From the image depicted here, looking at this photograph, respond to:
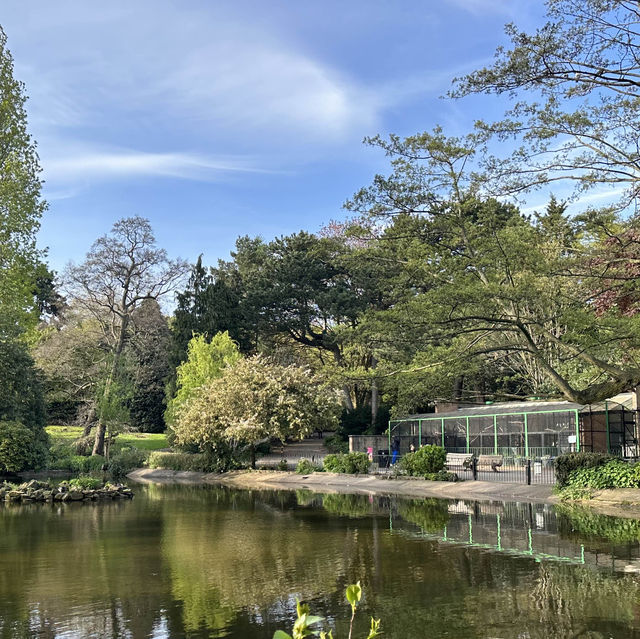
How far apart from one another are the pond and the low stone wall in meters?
6.04

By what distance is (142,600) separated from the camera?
9648 millimetres

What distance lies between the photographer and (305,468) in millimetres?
34406

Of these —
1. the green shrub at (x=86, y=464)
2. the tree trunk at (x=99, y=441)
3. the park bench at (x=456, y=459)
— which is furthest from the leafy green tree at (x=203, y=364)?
the park bench at (x=456, y=459)

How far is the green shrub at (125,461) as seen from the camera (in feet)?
138

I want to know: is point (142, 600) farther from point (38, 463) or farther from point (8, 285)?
point (38, 463)

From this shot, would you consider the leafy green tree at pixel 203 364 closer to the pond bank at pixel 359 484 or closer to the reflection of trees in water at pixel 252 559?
the pond bank at pixel 359 484

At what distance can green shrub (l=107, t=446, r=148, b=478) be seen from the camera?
138ft

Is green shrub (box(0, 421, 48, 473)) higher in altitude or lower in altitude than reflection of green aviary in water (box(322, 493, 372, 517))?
higher

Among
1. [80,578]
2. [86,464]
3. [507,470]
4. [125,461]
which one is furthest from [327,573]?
[125,461]

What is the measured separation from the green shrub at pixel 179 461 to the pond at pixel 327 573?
1889cm

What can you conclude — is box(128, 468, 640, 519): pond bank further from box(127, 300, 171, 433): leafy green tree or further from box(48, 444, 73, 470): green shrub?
box(127, 300, 171, 433): leafy green tree

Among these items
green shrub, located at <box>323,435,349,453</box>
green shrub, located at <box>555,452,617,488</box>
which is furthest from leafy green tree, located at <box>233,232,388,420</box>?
green shrub, located at <box>555,452,617,488</box>

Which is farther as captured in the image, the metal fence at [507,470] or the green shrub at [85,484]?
the green shrub at [85,484]

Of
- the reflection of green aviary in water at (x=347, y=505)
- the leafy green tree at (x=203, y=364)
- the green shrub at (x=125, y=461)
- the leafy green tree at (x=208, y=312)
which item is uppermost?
the leafy green tree at (x=208, y=312)
